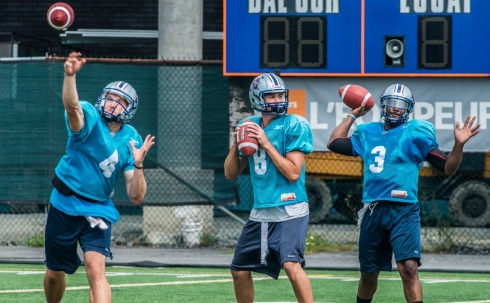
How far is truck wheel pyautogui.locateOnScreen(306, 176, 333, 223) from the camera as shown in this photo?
16594 millimetres

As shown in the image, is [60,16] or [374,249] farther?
[60,16]

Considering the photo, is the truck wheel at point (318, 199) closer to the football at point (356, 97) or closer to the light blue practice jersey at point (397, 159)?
the football at point (356, 97)

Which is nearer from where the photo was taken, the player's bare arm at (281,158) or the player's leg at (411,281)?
the player's bare arm at (281,158)

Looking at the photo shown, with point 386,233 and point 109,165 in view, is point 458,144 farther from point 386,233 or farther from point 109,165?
point 109,165

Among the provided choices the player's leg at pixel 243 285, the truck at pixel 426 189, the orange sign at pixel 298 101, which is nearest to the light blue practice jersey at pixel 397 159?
the player's leg at pixel 243 285

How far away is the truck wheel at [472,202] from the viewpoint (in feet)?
53.3

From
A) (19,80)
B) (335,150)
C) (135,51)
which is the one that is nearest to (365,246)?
(335,150)

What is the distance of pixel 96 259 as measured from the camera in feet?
23.8

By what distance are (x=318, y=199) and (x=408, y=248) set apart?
8.89 meters

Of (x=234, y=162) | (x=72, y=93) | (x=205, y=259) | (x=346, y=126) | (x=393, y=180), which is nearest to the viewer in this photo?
(x=72, y=93)

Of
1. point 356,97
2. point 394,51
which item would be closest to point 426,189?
point 394,51

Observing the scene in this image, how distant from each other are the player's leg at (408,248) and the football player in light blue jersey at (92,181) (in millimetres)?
2003

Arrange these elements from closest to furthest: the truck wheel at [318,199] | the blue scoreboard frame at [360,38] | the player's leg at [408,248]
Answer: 1. the player's leg at [408,248]
2. the blue scoreboard frame at [360,38]
3. the truck wheel at [318,199]

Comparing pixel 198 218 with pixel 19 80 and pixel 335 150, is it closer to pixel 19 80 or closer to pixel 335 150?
pixel 19 80
